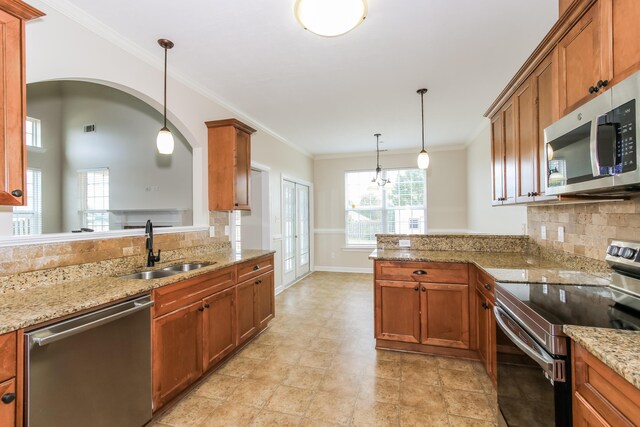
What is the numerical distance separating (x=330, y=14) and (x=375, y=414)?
256cm

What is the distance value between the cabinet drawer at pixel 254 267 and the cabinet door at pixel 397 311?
1252mm

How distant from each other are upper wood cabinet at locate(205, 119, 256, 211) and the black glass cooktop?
2.67 m

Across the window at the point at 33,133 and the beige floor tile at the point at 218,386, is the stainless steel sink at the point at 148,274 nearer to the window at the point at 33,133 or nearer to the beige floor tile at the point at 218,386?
the beige floor tile at the point at 218,386

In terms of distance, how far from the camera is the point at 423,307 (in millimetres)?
2652

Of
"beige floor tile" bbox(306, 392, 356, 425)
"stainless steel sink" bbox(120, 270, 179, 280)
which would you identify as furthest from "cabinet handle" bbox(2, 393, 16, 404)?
"beige floor tile" bbox(306, 392, 356, 425)

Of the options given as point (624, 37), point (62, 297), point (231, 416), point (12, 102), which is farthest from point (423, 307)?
point (12, 102)

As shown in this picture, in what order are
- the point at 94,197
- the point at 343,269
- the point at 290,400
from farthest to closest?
1. the point at 343,269
2. the point at 94,197
3. the point at 290,400

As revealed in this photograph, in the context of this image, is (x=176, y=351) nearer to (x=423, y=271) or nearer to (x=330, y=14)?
(x=423, y=271)

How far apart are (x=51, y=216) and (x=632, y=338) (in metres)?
7.19

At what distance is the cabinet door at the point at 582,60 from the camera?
1343mm

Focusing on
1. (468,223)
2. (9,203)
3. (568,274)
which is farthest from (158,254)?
(468,223)

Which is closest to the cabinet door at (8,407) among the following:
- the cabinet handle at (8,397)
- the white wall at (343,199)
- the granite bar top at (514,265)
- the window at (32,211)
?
the cabinet handle at (8,397)

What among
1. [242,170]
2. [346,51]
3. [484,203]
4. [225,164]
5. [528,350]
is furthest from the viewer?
[484,203]

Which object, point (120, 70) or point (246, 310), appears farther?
point (246, 310)
